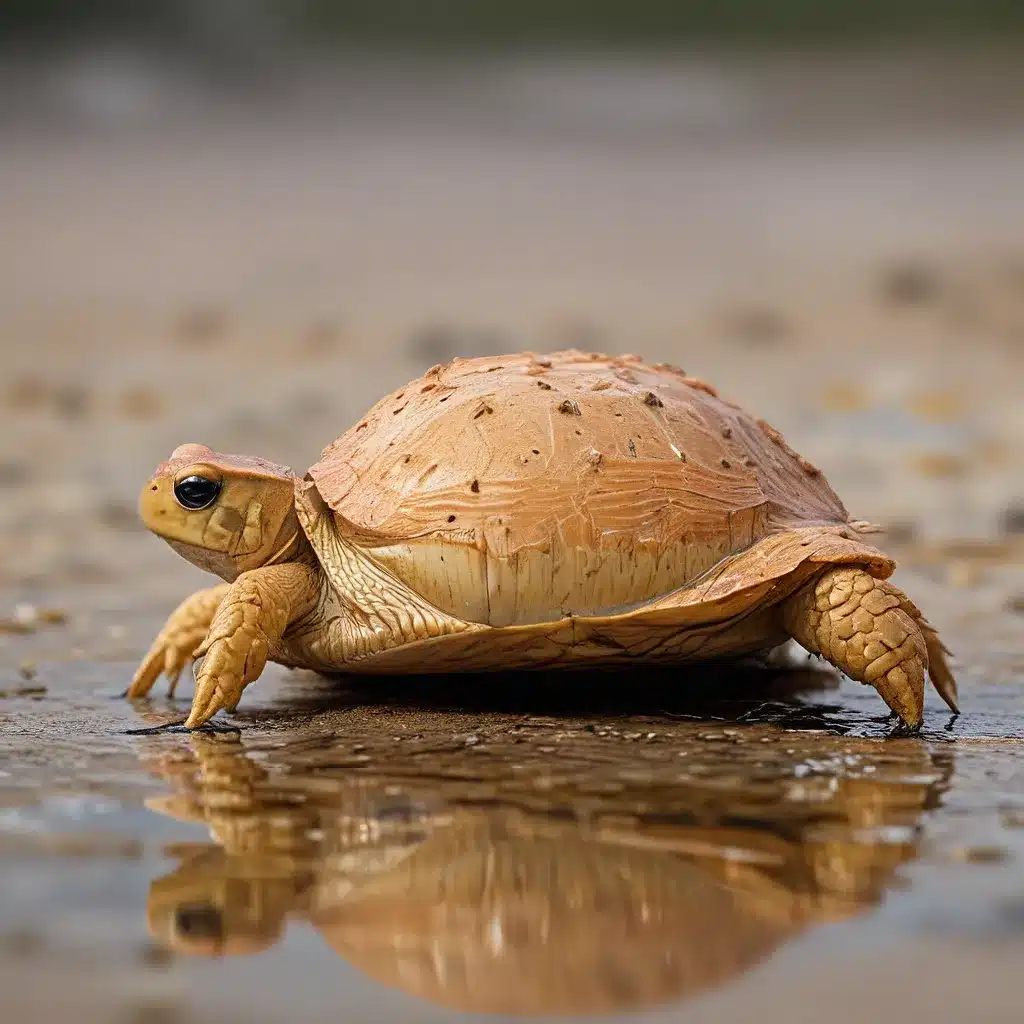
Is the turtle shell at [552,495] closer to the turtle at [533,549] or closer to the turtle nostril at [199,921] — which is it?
the turtle at [533,549]

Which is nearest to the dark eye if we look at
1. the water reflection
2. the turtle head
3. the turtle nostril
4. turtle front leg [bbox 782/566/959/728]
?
the turtle head

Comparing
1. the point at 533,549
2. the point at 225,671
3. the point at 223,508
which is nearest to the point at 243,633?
the point at 225,671

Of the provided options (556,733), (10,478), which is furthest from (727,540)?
(10,478)

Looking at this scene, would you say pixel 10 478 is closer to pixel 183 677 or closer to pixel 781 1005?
pixel 183 677

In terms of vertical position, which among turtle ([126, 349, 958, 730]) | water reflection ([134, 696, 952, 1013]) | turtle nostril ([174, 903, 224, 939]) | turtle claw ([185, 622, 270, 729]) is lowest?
turtle nostril ([174, 903, 224, 939])

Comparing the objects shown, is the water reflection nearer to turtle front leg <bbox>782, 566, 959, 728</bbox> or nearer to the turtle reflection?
the turtle reflection

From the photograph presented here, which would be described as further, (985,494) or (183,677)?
(985,494)

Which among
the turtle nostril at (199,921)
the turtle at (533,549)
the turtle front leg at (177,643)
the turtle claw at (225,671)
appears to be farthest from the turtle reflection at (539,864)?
the turtle front leg at (177,643)

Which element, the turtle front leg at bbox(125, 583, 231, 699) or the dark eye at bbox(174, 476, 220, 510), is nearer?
the dark eye at bbox(174, 476, 220, 510)
